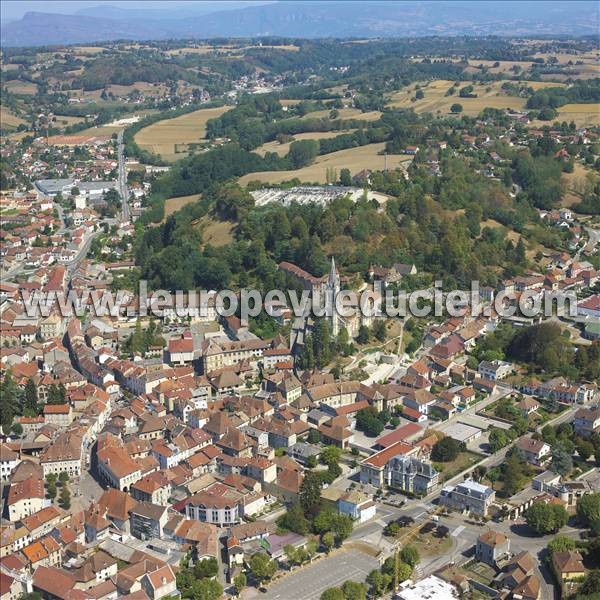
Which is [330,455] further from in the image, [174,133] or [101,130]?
[101,130]

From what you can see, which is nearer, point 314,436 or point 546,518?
point 546,518

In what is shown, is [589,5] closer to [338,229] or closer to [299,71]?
[299,71]

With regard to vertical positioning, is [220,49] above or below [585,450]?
above

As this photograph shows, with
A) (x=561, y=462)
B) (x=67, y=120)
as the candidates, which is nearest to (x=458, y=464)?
(x=561, y=462)

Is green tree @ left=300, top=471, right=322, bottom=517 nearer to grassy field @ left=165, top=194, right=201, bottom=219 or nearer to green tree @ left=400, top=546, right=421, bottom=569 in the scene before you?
green tree @ left=400, top=546, right=421, bottom=569

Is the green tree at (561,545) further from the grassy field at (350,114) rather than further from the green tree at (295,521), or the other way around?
the grassy field at (350,114)

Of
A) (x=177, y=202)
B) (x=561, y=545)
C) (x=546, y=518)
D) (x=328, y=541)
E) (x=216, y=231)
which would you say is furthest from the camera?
(x=177, y=202)

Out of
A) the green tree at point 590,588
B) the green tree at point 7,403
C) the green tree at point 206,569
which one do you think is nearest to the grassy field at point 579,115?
the green tree at point 7,403
